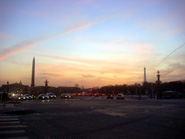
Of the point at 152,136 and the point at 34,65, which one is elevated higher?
the point at 34,65

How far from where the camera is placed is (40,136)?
9219mm

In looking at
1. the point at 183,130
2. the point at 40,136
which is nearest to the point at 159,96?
the point at 183,130

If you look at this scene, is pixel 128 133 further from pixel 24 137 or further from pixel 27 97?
pixel 27 97

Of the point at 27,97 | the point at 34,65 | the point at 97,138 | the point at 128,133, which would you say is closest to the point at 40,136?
the point at 97,138

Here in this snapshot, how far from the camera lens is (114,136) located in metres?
9.22

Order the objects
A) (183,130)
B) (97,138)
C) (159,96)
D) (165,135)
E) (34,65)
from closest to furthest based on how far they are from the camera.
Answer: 1. (97,138)
2. (165,135)
3. (183,130)
4. (159,96)
5. (34,65)

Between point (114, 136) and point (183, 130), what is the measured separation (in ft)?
12.9

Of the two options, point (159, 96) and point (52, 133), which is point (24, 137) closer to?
point (52, 133)

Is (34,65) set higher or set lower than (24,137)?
higher

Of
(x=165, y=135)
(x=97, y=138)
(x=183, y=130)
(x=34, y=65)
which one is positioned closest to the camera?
(x=97, y=138)

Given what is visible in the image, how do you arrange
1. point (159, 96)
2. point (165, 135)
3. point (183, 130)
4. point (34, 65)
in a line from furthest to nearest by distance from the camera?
1. point (34, 65)
2. point (159, 96)
3. point (183, 130)
4. point (165, 135)

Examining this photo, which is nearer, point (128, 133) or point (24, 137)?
point (24, 137)

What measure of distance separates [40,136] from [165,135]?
18.9ft

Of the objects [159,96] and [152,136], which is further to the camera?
[159,96]
